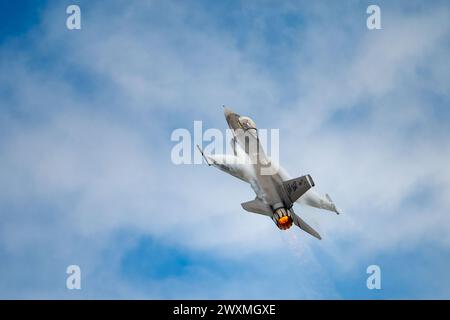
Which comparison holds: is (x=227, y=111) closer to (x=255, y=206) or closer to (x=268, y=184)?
(x=268, y=184)

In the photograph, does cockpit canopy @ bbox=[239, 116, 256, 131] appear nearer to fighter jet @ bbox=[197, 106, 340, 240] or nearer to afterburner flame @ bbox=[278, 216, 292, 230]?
fighter jet @ bbox=[197, 106, 340, 240]

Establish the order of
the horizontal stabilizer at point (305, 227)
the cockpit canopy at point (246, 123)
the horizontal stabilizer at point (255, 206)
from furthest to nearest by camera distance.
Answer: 1. the cockpit canopy at point (246, 123)
2. the horizontal stabilizer at point (305, 227)
3. the horizontal stabilizer at point (255, 206)

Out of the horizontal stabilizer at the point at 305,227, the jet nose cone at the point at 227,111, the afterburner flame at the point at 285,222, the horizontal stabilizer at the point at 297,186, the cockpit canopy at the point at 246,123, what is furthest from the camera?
the jet nose cone at the point at 227,111

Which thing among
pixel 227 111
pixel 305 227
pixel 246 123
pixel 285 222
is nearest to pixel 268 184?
pixel 285 222

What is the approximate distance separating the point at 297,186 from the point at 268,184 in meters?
4.61

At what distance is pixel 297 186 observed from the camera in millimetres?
93938

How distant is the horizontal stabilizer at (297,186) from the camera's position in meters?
Answer: 93.0

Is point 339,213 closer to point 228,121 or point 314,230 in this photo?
point 314,230

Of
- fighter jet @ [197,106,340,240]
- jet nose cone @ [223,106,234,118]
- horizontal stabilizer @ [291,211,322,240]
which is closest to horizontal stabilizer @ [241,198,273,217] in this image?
fighter jet @ [197,106,340,240]

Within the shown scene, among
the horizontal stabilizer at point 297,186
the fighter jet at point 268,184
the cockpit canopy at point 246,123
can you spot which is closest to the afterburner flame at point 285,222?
the fighter jet at point 268,184

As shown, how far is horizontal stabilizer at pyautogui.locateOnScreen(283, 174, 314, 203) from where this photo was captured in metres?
93.0

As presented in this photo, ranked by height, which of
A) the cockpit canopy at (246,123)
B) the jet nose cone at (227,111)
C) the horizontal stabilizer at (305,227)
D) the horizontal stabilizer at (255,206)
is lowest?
the horizontal stabilizer at (305,227)

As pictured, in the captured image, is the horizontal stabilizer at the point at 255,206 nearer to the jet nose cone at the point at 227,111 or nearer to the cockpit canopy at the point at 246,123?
the cockpit canopy at the point at 246,123
